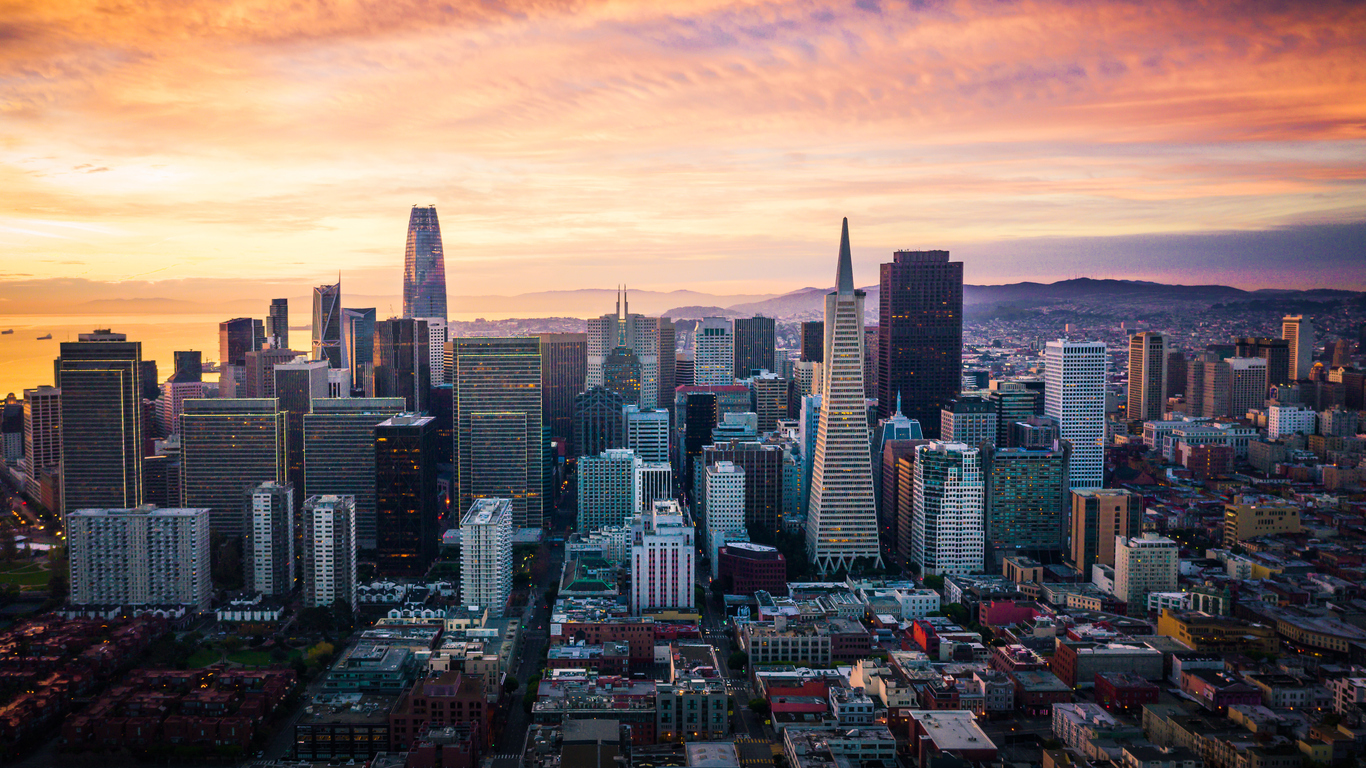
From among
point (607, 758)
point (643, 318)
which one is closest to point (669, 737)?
point (607, 758)

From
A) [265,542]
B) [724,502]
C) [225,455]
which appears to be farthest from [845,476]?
[225,455]

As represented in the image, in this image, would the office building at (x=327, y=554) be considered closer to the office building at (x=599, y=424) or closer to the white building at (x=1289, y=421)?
the office building at (x=599, y=424)

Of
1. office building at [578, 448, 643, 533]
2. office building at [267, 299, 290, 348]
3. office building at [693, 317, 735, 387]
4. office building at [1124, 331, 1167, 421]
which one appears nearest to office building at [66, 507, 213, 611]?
office building at [578, 448, 643, 533]

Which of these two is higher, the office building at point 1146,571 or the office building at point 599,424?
the office building at point 599,424

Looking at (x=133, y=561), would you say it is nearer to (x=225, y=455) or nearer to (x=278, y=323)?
(x=225, y=455)

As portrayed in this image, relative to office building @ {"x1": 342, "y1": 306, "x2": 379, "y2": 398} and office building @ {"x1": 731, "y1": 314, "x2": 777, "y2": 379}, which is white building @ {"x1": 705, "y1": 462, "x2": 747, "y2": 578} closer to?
office building @ {"x1": 342, "y1": 306, "x2": 379, "y2": 398}

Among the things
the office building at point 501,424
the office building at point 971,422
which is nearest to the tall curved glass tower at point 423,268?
the office building at point 501,424
